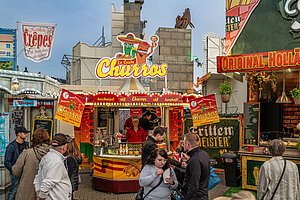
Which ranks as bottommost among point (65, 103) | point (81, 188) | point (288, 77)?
point (81, 188)

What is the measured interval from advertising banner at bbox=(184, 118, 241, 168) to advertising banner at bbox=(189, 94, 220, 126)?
2.04 meters

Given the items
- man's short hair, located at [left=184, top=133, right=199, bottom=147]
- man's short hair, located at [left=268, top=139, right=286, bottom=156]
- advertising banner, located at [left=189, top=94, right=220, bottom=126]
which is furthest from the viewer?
advertising banner, located at [left=189, top=94, right=220, bottom=126]

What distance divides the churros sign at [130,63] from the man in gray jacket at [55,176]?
590 cm

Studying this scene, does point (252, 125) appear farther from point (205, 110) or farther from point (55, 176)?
point (55, 176)

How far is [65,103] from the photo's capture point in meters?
6.72

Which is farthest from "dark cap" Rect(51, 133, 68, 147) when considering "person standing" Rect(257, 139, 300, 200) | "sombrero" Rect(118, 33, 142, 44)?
"sombrero" Rect(118, 33, 142, 44)

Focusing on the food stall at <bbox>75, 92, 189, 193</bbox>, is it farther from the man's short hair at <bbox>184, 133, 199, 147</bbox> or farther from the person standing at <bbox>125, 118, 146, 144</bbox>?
the man's short hair at <bbox>184, 133, 199, 147</bbox>

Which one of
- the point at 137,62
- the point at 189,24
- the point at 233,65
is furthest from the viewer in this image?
the point at 189,24

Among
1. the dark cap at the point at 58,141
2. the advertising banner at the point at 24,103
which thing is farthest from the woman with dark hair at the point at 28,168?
the advertising banner at the point at 24,103

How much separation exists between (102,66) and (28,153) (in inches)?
211

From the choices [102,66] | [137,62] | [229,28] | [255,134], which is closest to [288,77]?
[229,28]

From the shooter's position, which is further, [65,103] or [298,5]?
[298,5]

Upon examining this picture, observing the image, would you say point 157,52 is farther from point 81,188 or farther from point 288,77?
point 81,188

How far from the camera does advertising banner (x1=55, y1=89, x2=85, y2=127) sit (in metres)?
6.65
